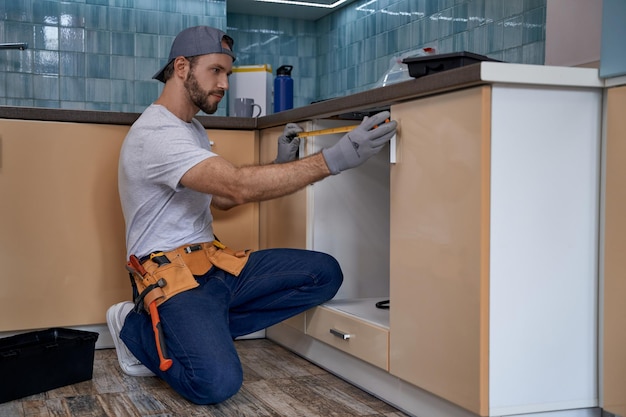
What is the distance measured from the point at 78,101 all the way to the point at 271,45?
1.13 metres

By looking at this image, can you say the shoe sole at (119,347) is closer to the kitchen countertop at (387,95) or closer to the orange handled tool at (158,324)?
the orange handled tool at (158,324)

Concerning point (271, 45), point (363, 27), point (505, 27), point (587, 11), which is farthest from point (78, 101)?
point (587, 11)

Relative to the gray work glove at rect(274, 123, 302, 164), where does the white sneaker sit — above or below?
below

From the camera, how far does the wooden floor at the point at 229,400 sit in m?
2.22

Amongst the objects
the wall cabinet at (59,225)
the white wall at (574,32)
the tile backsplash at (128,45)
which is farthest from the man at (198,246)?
the tile backsplash at (128,45)

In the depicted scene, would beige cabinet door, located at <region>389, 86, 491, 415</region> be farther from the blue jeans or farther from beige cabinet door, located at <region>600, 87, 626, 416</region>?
the blue jeans

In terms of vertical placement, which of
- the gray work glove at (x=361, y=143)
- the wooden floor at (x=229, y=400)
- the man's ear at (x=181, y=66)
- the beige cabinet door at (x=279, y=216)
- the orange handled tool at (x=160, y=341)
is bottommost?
the wooden floor at (x=229, y=400)

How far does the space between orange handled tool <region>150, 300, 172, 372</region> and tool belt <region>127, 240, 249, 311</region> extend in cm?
5

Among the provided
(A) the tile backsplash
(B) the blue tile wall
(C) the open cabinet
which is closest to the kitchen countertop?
(C) the open cabinet

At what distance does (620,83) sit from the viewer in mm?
1814

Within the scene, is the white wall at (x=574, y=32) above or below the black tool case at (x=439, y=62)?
above

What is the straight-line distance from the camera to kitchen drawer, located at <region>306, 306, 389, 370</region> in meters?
2.23

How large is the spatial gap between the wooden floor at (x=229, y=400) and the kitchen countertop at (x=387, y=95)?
33.3 inches

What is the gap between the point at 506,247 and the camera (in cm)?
179
